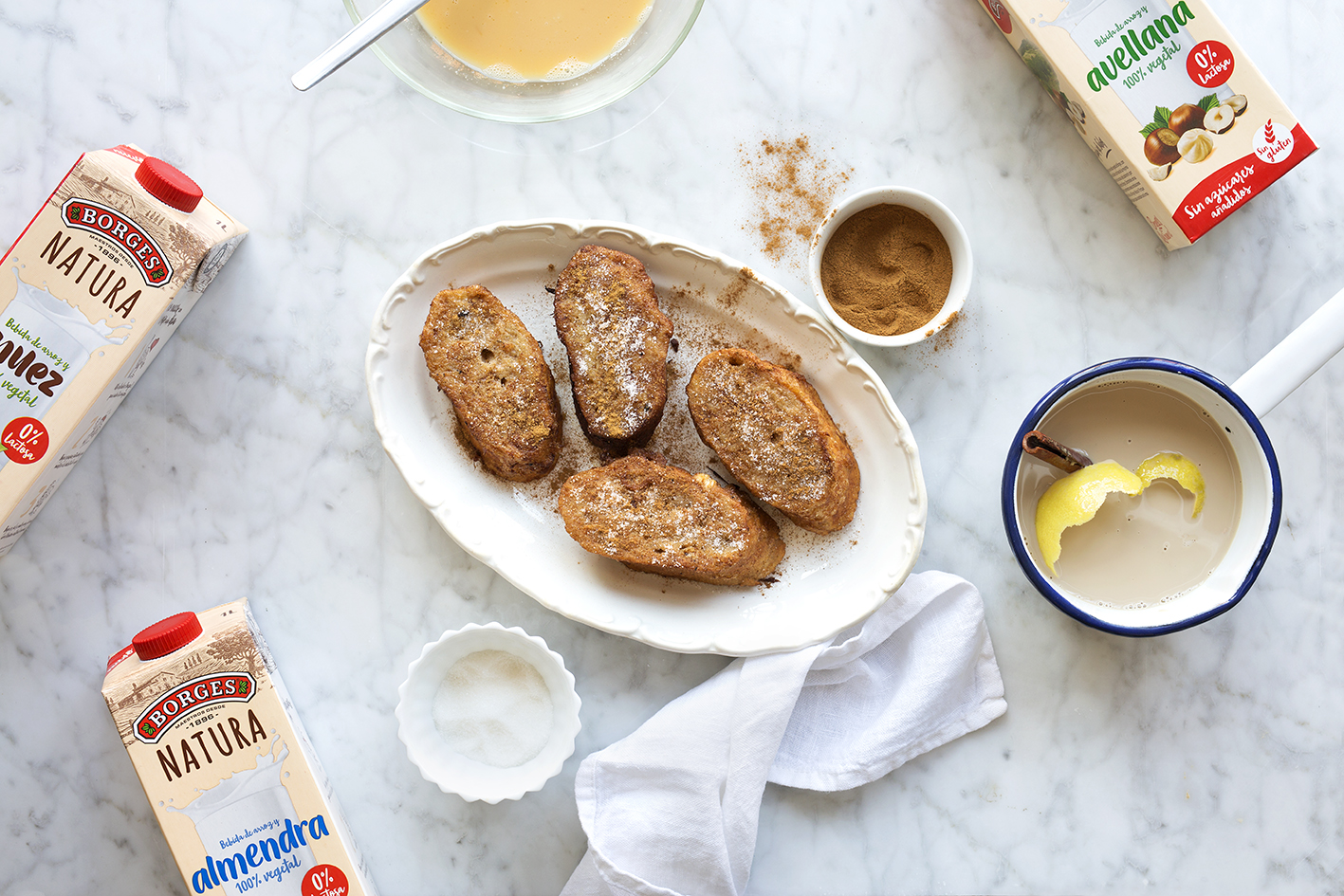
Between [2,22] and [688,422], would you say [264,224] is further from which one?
[688,422]

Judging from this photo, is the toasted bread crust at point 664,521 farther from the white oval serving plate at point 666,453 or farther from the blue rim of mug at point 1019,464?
the blue rim of mug at point 1019,464

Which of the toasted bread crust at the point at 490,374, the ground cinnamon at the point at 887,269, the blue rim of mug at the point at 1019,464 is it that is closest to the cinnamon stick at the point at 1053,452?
the blue rim of mug at the point at 1019,464

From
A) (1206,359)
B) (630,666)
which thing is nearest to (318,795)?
(630,666)

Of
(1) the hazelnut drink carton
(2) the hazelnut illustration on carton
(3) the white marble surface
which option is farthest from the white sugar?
(2) the hazelnut illustration on carton

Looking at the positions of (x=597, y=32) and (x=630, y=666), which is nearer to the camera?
(x=597, y=32)

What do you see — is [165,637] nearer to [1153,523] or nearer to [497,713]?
[497,713]

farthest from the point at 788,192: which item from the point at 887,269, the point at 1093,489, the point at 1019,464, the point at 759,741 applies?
the point at 759,741
